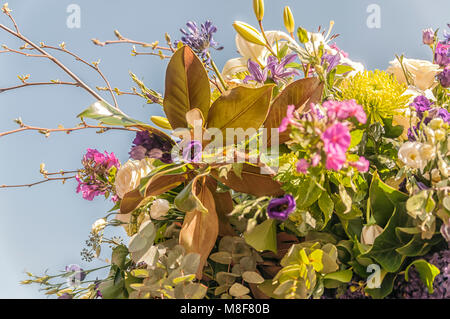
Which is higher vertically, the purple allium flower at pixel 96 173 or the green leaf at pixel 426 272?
the purple allium flower at pixel 96 173

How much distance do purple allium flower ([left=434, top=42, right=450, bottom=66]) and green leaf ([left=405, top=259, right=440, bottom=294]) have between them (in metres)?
0.34

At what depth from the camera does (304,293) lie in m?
0.42

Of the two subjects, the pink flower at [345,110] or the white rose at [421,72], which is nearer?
the pink flower at [345,110]

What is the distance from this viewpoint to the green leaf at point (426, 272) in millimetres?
401

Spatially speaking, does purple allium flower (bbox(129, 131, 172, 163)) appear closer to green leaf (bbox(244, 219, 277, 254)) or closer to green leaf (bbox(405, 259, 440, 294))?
green leaf (bbox(244, 219, 277, 254))

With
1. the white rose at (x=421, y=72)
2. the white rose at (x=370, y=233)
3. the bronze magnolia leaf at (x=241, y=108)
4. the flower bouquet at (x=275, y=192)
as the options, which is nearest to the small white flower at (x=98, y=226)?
the flower bouquet at (x=275, y=192)

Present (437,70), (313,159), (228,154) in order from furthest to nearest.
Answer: (437,70) → (228,154) → (313,159)

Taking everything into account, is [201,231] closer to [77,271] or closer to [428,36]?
[77,271]

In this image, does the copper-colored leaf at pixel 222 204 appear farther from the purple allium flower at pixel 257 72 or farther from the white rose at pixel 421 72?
the white rose at pixel 421 72

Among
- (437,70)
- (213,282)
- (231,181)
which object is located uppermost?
(437,70)

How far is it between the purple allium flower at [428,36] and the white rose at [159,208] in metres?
Result: 0.46
